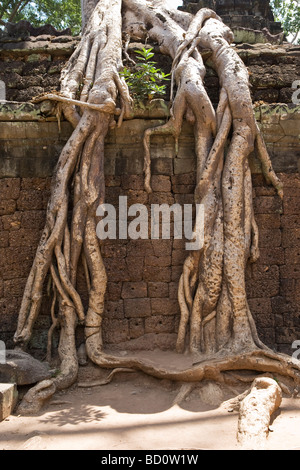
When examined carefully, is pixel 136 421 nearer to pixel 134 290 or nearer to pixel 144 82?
pixel 134 290

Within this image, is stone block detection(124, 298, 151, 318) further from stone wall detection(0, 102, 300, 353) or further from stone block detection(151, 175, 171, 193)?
stone block detection(151, 175, 171, 193)

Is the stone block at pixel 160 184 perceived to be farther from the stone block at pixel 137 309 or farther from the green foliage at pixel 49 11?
the green foliage at pixel 49 11

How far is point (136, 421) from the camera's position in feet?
11.0

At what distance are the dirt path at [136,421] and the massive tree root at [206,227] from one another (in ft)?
0.48

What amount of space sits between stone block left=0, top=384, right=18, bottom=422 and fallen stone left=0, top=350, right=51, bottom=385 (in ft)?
0.44

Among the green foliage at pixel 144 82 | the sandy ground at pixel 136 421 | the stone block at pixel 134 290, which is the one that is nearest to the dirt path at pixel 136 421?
the sandy ground at pixel 136 421

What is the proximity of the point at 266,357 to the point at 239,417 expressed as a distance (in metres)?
0.86

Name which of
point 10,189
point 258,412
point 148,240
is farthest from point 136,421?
point 10,189

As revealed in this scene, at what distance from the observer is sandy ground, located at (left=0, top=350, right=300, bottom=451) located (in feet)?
9.44

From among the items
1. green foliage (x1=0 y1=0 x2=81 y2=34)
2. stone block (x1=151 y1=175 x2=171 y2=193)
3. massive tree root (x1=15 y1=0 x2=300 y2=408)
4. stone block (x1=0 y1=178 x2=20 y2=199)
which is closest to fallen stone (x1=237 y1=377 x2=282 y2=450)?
massive tree root (x1=15 y1=0 x2=300 y2=408)

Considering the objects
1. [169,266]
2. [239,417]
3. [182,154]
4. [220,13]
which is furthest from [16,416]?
[220,13]

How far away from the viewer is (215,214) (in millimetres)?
4355

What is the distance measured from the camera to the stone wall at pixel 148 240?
14.8ft

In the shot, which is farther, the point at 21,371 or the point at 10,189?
the point at 10,189
